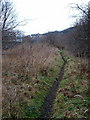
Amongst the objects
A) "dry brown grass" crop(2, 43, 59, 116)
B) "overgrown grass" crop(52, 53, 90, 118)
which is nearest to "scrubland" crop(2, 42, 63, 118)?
"dry brown grass" crop(2, 43, 59, 116)

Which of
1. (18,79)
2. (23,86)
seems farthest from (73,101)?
(18,79)

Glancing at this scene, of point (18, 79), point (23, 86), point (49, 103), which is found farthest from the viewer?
point (18, 79)

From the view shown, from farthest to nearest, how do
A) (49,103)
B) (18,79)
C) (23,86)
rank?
(18,79), (23,86), (49,103)

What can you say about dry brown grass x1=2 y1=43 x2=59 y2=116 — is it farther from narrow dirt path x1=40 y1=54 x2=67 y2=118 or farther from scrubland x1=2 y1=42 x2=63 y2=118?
narrow dirt path x1=40 y1=54 x2=67 y2=118

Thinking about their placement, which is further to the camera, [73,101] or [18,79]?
[18,79]

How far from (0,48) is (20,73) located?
4719 mm

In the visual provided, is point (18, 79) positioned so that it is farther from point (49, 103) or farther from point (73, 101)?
point (73, 101)

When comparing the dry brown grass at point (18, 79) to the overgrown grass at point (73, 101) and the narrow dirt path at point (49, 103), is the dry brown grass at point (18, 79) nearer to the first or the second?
the narrow dirt path at point (49, 103)

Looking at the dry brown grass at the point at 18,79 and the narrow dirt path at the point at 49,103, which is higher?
the dry brown grass at the point at 18,79

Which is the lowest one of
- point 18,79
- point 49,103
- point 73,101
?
point 49,103

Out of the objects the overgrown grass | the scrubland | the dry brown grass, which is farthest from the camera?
the dry brown grass

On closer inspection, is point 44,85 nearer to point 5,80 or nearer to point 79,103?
point 5,80

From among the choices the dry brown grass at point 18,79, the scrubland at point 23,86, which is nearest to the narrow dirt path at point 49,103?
the scrubland at point 23,86

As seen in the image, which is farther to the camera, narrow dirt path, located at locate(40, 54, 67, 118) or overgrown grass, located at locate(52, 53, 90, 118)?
narrow dirt path, located at locate(40, 54, 67, 118)
